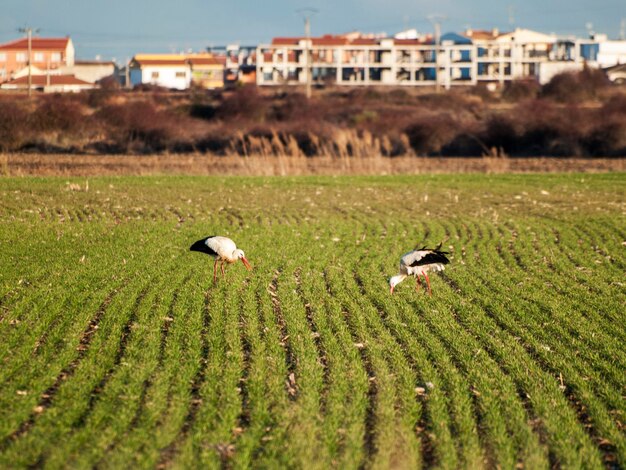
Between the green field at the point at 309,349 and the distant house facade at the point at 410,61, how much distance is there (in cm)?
9463

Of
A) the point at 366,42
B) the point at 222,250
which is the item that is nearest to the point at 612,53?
the point at 366,42

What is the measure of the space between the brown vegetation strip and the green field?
17.9 m

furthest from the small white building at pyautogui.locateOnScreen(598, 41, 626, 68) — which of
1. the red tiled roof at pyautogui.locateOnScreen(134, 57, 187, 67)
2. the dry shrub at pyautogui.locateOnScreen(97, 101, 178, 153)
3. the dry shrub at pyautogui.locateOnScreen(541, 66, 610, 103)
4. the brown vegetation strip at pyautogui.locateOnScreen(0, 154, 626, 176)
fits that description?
the dry shrub at pyautogui.locateOnScreen(97, 101, 178, 153)

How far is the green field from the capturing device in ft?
24.5

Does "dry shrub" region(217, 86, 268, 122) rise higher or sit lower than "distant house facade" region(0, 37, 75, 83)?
lower

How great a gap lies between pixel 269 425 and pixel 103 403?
162cm

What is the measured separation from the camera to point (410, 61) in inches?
4638

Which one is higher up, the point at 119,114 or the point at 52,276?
the point at 119,114

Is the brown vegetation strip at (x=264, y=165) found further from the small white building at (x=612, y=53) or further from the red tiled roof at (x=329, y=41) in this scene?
the small white building at (x=612, y=53)

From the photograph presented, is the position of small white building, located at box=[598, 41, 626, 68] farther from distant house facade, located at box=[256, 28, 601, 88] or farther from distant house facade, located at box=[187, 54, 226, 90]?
distant house facade, located at box=[187, 54, 226, 90]

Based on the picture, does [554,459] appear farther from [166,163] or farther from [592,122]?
[592,122]

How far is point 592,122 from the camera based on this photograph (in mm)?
54125

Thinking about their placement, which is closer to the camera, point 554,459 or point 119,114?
point 554,459

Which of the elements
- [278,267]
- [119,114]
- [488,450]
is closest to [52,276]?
[278,267]
